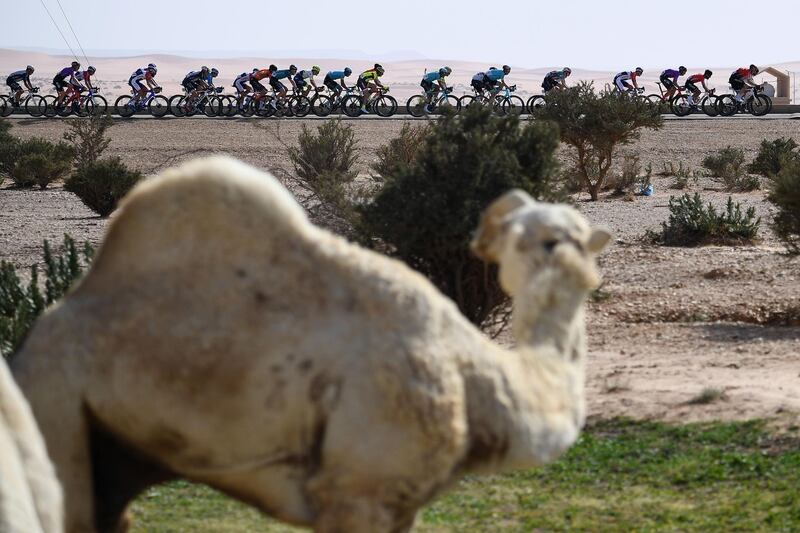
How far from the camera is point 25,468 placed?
9.34 ft

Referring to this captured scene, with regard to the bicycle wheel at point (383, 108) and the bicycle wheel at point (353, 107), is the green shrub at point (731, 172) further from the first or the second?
the bicycle wheel at point (353, 107)

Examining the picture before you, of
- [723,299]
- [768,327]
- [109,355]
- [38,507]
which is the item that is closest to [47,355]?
[109,355]

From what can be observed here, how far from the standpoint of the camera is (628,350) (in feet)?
40.7

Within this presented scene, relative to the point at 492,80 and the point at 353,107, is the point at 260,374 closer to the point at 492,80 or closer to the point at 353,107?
the point at 353,107

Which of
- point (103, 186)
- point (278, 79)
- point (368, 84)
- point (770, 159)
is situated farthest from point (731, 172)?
point (278, 79)

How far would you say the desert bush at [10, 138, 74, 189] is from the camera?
99.5ft

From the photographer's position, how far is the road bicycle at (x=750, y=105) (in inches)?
1855

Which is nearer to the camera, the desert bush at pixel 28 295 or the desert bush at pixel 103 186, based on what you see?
the desert bush at pixel 28 295

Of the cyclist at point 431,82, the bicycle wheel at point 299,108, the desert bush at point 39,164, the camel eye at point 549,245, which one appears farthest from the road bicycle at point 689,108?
the camel eye at point 549,245

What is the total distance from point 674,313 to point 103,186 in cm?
1206

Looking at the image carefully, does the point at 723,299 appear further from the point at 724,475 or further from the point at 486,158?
the point at 724,475

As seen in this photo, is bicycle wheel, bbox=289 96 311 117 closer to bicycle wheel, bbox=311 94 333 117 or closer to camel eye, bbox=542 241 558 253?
bicycle wheel, bbox=311 94 333 117

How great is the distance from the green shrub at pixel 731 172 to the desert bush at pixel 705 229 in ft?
28.5

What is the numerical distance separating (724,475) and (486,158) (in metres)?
4.57
